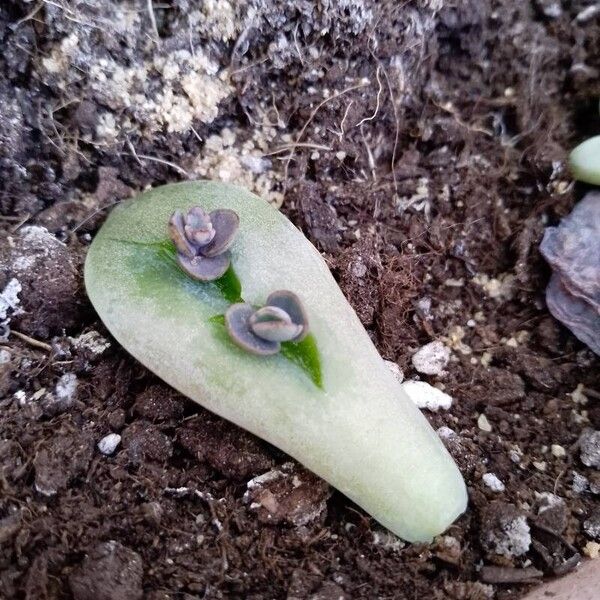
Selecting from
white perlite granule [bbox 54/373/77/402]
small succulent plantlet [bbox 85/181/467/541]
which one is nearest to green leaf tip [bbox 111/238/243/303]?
small succulent plantlet [bbox 85/181/467/541]

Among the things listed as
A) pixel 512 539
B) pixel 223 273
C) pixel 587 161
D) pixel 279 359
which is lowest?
pixel 512 539

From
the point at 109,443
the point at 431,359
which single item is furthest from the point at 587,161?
the point at 109,443

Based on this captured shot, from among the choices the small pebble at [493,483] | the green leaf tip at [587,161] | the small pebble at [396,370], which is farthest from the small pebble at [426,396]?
the green leaf tip at [587,161]

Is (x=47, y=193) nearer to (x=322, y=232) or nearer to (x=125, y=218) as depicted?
(x=125, y=218)

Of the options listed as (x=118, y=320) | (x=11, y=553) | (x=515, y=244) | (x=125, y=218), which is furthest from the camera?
(x=515, y=244)

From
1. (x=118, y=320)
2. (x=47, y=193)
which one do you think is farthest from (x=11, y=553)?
(x=47, y=193)

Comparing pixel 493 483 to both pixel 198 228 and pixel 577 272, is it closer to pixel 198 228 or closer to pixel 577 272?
pixel 577 272

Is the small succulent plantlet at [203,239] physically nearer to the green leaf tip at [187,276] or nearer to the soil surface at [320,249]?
the green leaf tip at [187,276]
